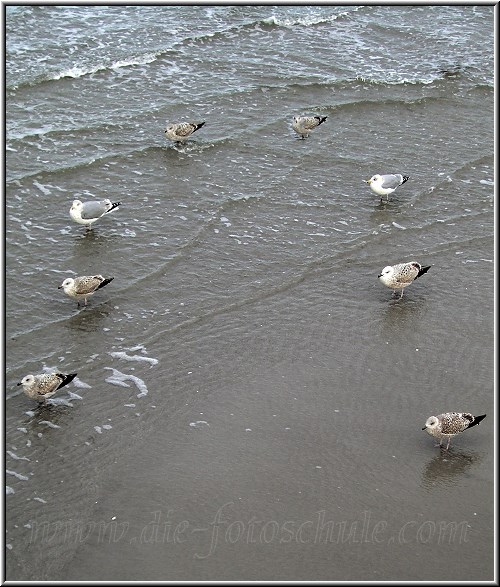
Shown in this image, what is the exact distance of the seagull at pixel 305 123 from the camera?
16.0 meters

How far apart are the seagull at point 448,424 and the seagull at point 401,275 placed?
9.28 feet

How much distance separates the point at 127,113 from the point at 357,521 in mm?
10895

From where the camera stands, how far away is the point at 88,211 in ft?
42.3

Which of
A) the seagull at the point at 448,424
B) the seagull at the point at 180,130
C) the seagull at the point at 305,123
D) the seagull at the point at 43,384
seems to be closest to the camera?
the seagull at the point at 448,424

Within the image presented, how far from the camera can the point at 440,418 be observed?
→ 881cm

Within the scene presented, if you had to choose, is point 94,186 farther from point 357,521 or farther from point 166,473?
point 357,521

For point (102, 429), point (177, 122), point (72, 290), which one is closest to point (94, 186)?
point (177, 122)

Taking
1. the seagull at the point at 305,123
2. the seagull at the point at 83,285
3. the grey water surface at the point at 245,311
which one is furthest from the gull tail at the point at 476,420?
the seagull at the point at 305,123

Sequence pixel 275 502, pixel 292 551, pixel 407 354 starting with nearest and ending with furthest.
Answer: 1. pixel 292 551
2. pixel 275 502
3. pixel 407 354

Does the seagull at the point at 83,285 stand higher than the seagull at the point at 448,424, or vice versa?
the seagull at the point at 448,424

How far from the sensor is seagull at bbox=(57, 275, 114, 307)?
1111cm

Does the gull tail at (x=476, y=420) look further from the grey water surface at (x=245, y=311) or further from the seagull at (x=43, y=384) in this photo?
the seagull at (x=43, y=384)

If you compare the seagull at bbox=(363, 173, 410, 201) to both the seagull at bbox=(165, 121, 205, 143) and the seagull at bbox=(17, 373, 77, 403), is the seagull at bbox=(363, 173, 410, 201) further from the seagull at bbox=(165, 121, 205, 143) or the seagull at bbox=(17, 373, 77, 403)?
the seagull at bbox=(17, 373, 77, 403)

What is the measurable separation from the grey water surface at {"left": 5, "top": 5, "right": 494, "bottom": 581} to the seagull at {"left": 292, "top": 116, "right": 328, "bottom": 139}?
0.18 m
